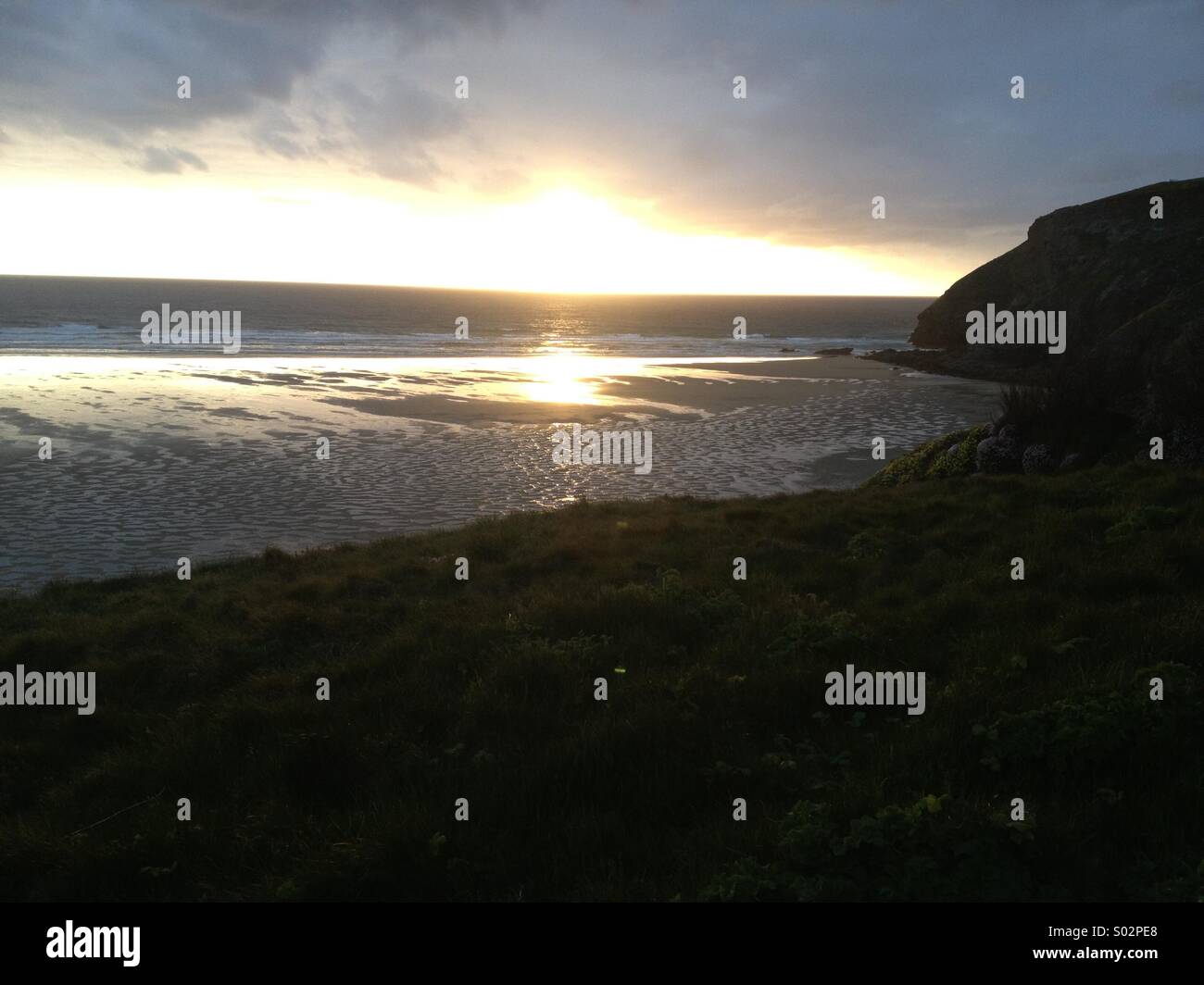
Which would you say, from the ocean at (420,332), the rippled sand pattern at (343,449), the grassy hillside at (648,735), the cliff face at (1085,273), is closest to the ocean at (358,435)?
the rippled sand pattern at (343,449)

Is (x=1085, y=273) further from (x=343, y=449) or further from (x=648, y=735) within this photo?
(x=648, y=735)

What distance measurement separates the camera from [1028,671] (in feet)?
22.2

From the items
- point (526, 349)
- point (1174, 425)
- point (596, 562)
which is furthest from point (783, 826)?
point (526, 349)

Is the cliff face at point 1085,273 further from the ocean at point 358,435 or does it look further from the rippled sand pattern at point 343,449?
the rippled sand pattern at point 343,449

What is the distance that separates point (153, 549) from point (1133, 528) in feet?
54.3

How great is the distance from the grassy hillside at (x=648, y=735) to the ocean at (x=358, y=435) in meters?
7.86

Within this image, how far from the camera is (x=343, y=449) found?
27328 millimetres

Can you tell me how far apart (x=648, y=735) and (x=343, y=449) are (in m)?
23.0

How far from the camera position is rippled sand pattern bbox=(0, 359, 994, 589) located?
18.3m

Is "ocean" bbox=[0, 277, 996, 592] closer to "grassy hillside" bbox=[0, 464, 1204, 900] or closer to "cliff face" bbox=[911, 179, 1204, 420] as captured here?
"grassy hillside" bbox=[0, 464, 1204, 900]

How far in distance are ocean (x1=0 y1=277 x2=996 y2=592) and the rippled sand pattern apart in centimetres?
10

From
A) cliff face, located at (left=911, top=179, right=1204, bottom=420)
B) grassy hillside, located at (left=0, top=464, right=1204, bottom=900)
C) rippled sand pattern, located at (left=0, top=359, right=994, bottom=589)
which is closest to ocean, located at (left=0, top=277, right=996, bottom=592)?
rippled sand pattern, located at (left=0, top=359, right=994, bottom=589)
